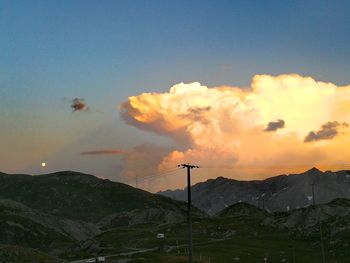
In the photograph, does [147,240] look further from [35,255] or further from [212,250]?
[35,255]

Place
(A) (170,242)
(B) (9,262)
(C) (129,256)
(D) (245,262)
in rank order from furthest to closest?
(A) (170,242) → (C) (129,256) → (D) (245,262) → (B) (9,262)

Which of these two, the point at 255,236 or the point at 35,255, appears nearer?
the point at 35,255

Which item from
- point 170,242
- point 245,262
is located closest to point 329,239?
point 245,262

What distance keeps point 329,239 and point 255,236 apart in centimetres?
3847

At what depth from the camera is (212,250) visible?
472 ft

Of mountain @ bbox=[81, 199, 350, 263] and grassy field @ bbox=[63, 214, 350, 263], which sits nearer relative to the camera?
grassy field @ bbox=[63, 214, 350, 263]

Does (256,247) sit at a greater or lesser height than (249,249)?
greater

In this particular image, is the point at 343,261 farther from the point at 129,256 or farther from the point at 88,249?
the point at 88,249

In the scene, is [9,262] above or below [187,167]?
below

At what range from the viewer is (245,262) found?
12294cm

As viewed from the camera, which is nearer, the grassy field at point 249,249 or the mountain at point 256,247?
the grassy field at point 249,249

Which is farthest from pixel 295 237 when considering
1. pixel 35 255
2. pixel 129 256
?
pixel 35 255

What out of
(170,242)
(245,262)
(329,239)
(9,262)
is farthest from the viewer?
(170,242)

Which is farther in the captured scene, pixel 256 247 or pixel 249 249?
pixel 256 247
